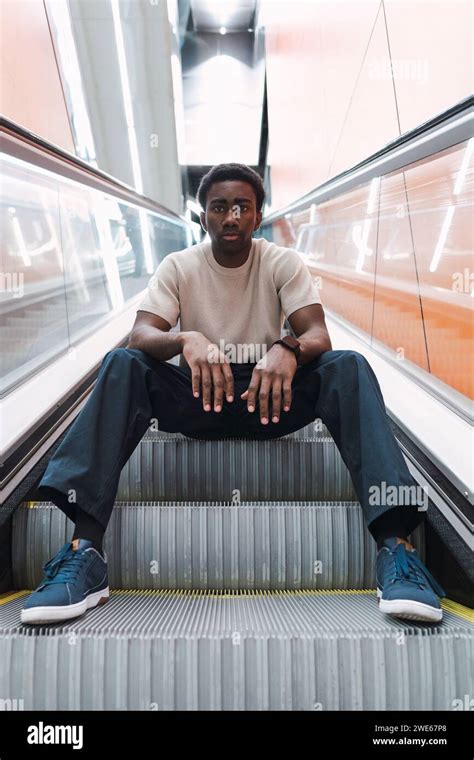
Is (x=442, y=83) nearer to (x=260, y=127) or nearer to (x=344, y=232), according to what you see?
(x=344, y=232)

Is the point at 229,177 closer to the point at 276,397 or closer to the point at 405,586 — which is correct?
the point at 276,397

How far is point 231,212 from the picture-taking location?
2205mm

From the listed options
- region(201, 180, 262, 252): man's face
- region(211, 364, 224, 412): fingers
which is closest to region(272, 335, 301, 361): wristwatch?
region(211, 364, 224, 412): fingers

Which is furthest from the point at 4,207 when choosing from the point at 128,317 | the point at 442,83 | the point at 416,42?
the point at 416,42

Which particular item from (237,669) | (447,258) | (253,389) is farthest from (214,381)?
(447,258)

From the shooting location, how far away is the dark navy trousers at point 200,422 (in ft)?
5.26

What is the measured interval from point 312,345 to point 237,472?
48cm

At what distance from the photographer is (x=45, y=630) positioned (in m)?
1.38

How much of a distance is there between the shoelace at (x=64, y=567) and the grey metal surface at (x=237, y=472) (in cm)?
57

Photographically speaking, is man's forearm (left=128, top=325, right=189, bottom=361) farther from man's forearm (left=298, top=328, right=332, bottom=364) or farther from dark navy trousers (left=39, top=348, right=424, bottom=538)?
man's forearm (left=298, top=328, right=332, bottom=364)

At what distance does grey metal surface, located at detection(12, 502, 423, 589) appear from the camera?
1.73 m
